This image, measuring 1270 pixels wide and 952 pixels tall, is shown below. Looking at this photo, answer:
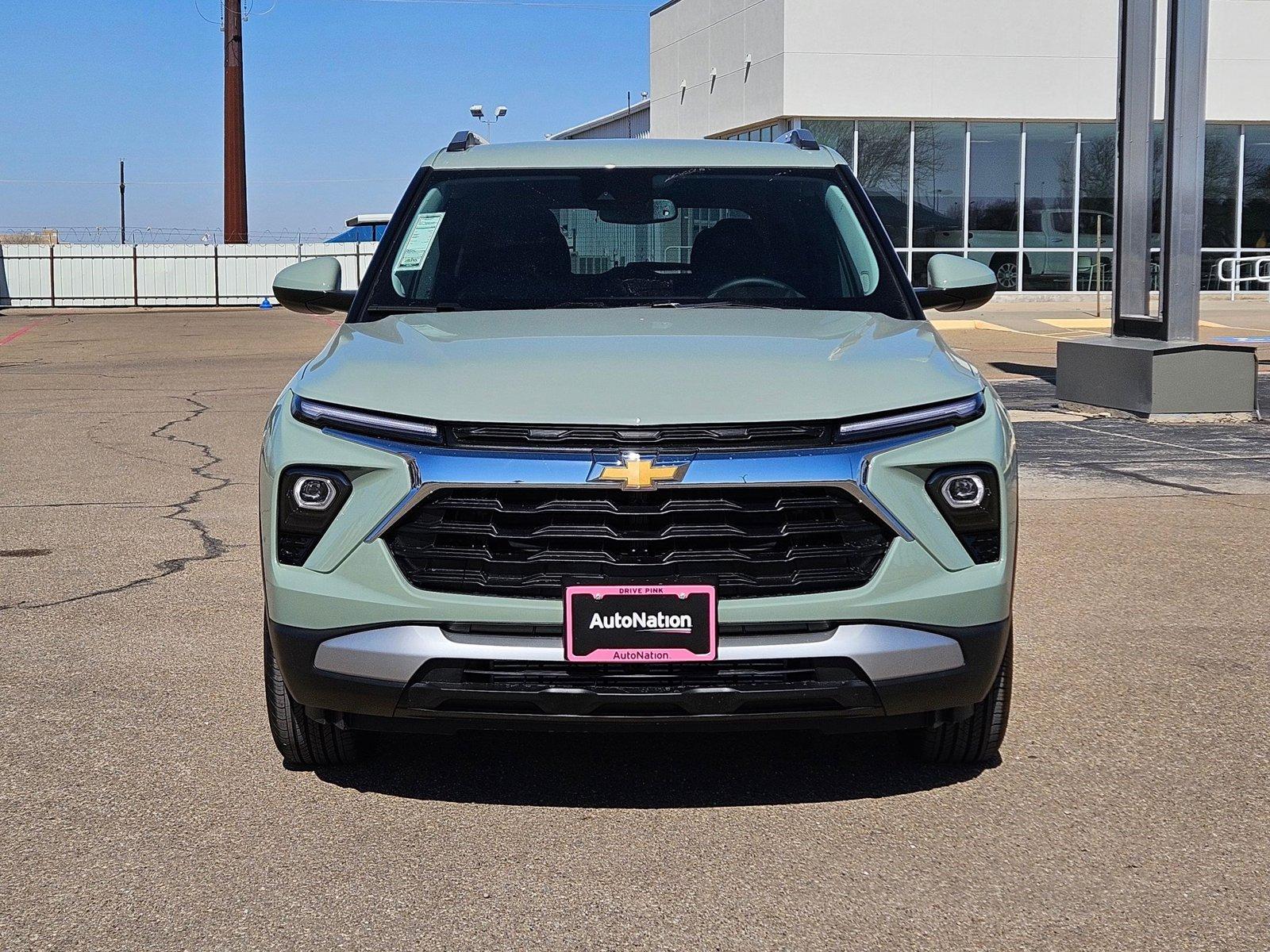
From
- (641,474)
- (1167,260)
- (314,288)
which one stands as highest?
(1167,260)

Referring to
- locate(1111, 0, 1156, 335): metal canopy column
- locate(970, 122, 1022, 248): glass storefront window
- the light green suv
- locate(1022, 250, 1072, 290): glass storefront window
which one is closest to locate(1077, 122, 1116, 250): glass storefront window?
locate(1022, 250, 1072, 290): glass storefront window

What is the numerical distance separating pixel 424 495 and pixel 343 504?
0.21m

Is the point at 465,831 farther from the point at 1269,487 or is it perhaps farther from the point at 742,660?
the point at 1269,487

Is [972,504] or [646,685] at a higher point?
[972,504]

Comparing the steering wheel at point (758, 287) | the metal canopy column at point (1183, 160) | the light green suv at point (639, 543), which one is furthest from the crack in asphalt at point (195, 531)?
the metal canopy column at point (1183, 160)

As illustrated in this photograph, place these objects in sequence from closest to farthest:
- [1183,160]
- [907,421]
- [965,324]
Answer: [907,421] < [1183,160] < [965,324]

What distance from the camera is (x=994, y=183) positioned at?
111 ft

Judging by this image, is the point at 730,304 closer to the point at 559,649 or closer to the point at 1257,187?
the point at 559,649

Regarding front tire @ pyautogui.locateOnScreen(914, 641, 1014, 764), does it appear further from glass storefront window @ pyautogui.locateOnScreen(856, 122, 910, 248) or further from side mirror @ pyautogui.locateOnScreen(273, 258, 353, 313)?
glass storefront window @ pyautogui.locateOnScreen(856, 122, 910, 248)

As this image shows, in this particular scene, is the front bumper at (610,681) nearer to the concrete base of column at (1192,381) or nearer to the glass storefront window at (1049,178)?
the concrete base of column at (1192,381)

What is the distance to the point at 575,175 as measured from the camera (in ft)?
17.7

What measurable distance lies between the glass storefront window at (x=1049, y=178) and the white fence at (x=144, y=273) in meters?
19.5

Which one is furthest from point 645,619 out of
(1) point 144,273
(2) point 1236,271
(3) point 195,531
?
A: (1) point 144,273

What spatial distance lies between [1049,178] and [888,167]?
3574mm
